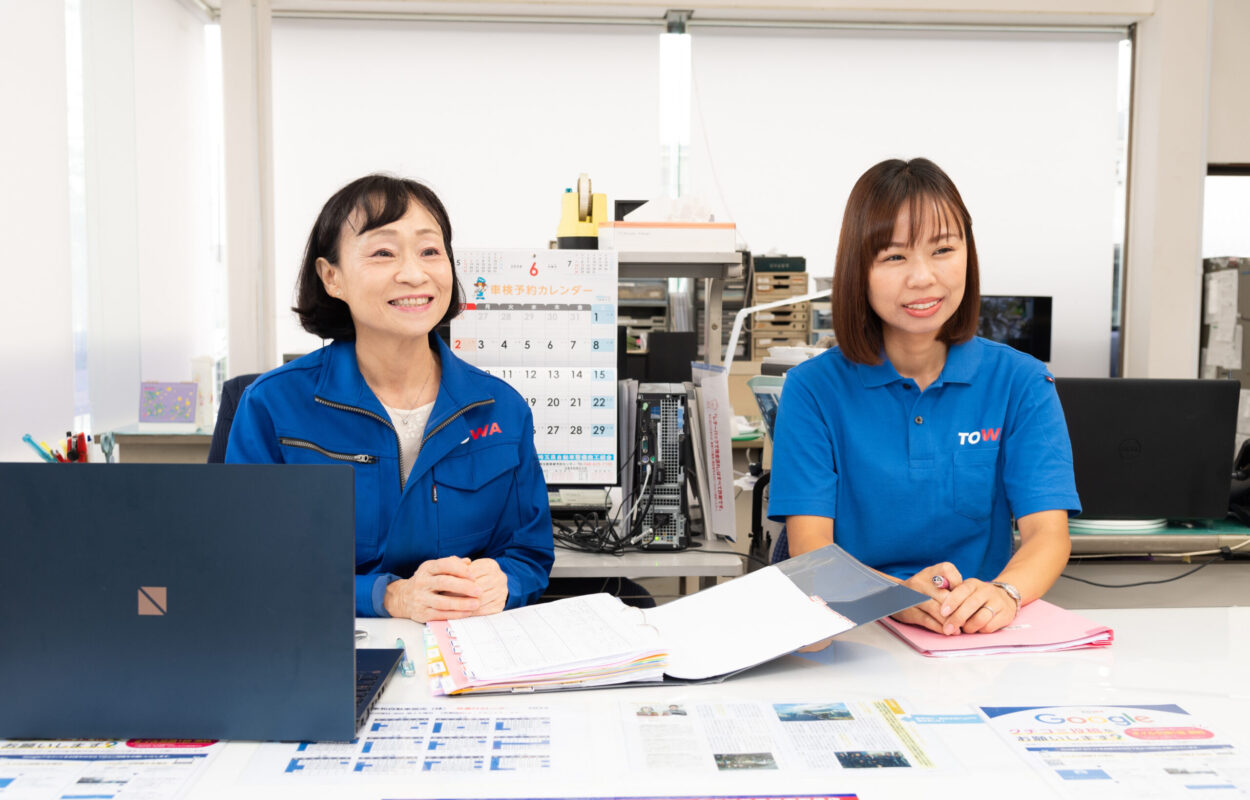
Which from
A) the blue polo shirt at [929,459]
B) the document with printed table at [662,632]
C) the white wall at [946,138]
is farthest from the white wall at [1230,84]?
the document with printed table at [662,632]

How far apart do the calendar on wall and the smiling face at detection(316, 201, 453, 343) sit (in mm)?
453

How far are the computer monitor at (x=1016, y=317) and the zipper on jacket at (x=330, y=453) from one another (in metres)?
4.19

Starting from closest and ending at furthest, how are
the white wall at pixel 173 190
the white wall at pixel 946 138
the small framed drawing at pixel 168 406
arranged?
the small framed drawing at pixel 168 406 < the white wall at pixel 173 190 < the white wall at pixel 946 138

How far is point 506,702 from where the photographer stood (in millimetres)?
1007

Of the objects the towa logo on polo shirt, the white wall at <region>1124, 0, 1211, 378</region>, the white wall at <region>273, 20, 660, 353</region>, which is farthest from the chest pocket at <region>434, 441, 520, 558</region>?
the white wall at <region>1124, 0, 1211, 378</region>

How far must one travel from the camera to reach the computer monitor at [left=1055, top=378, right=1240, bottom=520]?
87.9 inches

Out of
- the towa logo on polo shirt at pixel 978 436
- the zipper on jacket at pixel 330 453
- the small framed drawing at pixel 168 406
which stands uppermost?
the towa logo on polo shirt at pixel 978 436

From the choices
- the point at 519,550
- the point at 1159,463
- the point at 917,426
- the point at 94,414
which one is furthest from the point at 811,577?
the point at 94,414

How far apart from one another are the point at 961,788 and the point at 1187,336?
16.2 ft

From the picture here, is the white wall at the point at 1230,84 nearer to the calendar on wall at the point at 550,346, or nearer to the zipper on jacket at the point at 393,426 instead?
the calendar on wall at the point at 550,346

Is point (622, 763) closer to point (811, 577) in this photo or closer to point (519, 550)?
point (811, 577)

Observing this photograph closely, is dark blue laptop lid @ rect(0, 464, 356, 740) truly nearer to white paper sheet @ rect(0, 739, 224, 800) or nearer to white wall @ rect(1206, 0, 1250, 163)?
white paper sheet @ rect(0, 739, 224, 800)

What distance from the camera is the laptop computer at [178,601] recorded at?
0.86 metres

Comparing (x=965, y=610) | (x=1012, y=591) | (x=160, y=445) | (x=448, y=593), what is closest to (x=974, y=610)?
(x=965, y=610)
